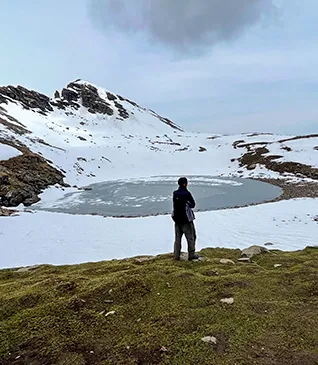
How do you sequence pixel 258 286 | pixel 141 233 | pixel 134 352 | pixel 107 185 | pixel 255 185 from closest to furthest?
pixel 134 352, pixel 258 286, pixel 141 233, pixel 255 185, pixel 107 185

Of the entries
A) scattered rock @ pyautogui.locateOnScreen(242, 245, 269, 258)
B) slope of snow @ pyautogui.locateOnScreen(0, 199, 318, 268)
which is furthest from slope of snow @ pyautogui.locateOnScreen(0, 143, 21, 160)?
scattered rock @ pyautogui.locateOnScreen(242, 245, 269, 258)

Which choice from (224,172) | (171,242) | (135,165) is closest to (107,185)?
(135,165)

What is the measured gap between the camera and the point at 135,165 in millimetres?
59406

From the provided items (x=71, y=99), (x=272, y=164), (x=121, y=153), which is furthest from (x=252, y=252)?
(x=71, y=99)

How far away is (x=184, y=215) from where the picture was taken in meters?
9.75

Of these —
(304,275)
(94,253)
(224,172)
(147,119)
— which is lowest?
(94,253)

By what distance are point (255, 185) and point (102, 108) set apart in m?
93.3

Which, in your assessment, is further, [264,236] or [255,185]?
[255,185]

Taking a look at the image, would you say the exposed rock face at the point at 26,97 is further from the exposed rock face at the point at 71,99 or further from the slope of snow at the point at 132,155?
the slope of snow at the point at 132,155

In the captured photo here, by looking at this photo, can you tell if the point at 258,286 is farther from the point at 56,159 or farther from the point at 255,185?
the point at 56,159

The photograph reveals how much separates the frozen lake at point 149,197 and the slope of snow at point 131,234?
16.5 feet

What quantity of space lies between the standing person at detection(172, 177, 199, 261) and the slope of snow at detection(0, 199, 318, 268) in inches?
171

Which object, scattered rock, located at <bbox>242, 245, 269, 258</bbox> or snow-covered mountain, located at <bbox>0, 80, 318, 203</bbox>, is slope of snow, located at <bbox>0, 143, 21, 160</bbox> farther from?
scattered rock, located at <bbox>242, 245, 269, 258</bbox>

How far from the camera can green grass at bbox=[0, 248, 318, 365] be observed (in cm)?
469
